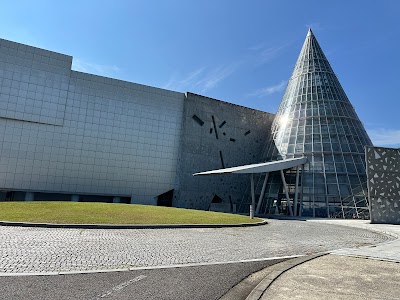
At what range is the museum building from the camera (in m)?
34.3

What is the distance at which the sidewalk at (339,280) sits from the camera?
539 centimetres

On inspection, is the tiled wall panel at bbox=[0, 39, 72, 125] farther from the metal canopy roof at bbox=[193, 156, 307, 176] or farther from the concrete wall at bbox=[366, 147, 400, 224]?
the concrete wall at bbox=[366, 147, 400, 224]

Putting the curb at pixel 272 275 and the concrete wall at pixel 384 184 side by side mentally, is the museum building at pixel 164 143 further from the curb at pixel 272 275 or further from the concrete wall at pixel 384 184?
the curb at pixel 272 275

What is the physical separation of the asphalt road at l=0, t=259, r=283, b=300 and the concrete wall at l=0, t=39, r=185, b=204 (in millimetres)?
33112

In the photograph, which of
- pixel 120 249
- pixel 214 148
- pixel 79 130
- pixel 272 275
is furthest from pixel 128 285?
pixel 214 148

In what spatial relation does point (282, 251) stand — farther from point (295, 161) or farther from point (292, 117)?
point (292, 117)

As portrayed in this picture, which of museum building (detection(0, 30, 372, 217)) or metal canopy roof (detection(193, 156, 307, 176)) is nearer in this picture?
metal canopy roof (detection(193, 156, 307, 176))

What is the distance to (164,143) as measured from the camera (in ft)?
139

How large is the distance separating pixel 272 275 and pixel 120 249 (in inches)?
203

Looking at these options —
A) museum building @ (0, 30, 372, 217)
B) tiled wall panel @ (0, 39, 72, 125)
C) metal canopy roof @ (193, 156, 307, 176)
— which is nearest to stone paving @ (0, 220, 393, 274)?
metal canopy roof @ (193, 156, 307, 176)

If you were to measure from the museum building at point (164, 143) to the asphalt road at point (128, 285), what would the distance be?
2587cm

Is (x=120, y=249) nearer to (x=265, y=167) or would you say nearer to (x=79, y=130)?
(x=265, y=167)

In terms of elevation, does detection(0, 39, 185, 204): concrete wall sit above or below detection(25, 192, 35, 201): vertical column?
above

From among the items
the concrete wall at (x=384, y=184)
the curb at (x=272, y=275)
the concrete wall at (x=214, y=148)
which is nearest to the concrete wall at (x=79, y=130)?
the concrete wall at (x=214, y=148)
